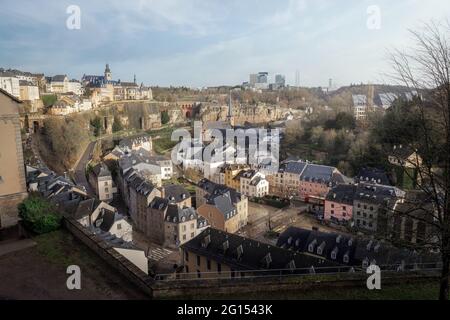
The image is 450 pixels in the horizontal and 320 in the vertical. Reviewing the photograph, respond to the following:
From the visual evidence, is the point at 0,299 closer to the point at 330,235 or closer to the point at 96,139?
the point at 330,235

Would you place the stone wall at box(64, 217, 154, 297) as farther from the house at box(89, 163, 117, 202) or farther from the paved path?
the house at box(89, 163, 117, 202)

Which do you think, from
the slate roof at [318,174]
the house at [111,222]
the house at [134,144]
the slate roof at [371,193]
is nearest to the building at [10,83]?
the house at [134,144]

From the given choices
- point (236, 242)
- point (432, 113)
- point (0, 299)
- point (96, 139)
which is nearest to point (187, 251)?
point (236, 242)

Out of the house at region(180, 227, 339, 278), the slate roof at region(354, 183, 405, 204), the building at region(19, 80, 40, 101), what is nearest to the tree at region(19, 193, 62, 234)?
the house at region(180, 227, 339, 278)

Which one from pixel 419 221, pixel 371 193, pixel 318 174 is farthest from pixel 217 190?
pixel 419 221
